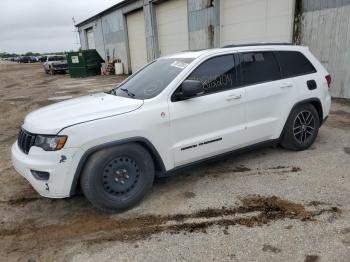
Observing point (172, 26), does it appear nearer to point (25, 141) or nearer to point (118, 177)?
point (25, 141)

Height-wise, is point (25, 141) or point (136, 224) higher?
point (25, 141)

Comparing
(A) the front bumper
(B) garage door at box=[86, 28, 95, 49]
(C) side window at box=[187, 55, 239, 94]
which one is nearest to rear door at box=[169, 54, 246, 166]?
Answer: (C) side window at box=[187, 55, 239, 94]

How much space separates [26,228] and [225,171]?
2591 millimetres

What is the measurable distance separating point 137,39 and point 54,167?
1879 centimetres

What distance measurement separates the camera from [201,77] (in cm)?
398

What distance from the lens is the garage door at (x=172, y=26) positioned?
49.5 feet

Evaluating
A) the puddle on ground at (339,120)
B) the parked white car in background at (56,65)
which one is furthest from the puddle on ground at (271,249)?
the parked white car in background at (56,65)

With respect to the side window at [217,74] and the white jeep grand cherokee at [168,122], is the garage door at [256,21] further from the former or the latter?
the side window at [217,74]

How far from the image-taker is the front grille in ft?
11.1

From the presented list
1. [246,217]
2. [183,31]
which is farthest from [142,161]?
[183,31]

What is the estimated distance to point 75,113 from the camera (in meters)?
3.42

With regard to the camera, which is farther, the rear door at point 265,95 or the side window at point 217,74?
the rear door at point 265,95

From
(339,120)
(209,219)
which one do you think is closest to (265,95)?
(209,219)

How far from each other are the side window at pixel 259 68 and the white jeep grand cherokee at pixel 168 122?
2 centimetres
